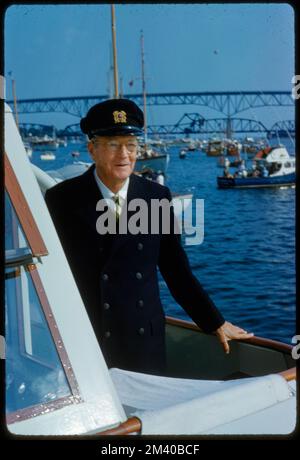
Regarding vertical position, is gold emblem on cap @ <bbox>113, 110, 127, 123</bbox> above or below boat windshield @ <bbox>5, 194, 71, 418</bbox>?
above

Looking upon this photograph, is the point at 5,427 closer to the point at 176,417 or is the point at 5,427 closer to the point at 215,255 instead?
the point at 176,417

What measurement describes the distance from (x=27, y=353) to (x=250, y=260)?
21905mm

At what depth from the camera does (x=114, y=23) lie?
66.5 feet

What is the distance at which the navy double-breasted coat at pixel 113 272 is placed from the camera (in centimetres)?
292

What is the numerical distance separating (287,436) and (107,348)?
100 centimetres

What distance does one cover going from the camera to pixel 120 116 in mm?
2883

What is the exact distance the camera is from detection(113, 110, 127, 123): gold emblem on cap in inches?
113

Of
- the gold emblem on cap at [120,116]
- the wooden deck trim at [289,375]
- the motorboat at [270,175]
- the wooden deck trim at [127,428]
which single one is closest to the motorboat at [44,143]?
the motorboat at [270,175]

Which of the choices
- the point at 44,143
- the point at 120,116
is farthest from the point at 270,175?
the point at 44,143

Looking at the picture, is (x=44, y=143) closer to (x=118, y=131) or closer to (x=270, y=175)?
(x=270, y=175)

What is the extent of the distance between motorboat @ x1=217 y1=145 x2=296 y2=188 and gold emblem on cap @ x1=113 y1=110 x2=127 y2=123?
39.7 metres

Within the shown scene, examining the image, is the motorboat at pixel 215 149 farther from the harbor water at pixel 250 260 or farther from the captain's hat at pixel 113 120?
the captain's hat at pixel 113 120

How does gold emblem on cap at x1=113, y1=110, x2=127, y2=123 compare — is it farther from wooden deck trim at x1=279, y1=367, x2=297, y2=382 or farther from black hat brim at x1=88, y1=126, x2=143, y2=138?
wooden deck trim at x1=279, y1=367, x2=297, y2=382

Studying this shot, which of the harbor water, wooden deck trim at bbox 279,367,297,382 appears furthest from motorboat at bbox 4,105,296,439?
the harbor water
